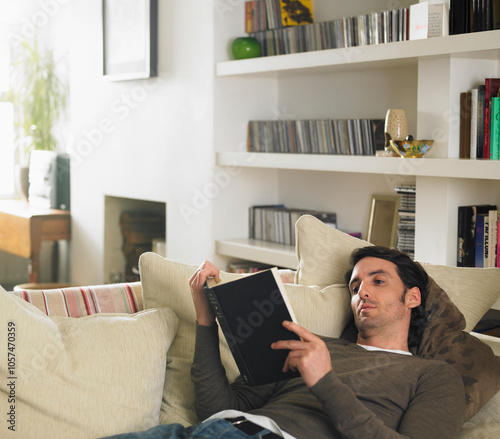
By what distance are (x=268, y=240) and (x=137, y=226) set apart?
1195mm

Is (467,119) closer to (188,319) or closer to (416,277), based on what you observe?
(416,277)

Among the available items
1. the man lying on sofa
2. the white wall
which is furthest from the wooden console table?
the man lying on sofa

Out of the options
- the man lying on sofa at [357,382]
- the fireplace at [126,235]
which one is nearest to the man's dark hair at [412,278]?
the man lying on sofa at [357,382]

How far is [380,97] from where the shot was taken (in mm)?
3316

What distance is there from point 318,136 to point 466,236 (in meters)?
0.99

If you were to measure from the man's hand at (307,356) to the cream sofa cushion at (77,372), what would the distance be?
1.12 feet

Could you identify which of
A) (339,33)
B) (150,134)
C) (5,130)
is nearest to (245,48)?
(339,33)

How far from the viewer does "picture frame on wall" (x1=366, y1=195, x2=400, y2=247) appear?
3158 mm

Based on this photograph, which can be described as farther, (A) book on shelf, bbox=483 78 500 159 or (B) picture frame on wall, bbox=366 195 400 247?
(B) picture frame on wall, bbox=366 195 400 247

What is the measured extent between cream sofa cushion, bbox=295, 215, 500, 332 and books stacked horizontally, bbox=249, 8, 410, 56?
3.73ft

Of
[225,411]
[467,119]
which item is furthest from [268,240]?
[225,411]

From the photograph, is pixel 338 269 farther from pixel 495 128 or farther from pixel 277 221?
pixel 277 221

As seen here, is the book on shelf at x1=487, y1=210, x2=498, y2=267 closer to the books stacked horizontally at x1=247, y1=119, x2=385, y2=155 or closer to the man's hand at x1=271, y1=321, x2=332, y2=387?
the books stacked horizontally at x1=247, y1=119, x2=385, y2=155

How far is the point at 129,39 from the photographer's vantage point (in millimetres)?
4141
